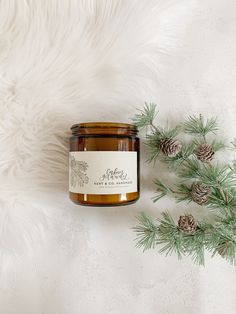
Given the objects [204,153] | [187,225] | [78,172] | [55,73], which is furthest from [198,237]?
[55,73]

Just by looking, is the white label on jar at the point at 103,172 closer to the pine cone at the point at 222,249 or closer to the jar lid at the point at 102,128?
the jar lid at the point at 102,128

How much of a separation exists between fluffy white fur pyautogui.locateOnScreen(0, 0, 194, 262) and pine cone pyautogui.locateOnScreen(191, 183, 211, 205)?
22 cm

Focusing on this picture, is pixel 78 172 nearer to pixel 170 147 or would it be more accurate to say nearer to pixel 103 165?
pixel 103 165

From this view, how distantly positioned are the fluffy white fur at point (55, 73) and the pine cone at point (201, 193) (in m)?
0.22

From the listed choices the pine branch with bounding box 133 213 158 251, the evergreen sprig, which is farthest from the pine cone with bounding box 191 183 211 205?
the pine branch with bounding box 133 213 158 251

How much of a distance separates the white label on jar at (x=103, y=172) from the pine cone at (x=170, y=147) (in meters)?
0.08

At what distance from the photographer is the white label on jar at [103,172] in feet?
1.43

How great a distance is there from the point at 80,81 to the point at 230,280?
1.90 ft

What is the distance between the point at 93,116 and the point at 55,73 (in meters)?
0.13

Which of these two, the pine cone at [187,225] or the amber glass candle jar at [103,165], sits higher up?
the amber glass candle jar at [103,165]

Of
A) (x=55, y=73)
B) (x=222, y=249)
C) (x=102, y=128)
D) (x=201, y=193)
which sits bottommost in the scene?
(x=222, y=249)

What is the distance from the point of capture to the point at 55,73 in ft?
1.73

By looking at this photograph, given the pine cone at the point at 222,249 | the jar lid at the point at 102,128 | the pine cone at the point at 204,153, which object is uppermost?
the jar lid at the point at 102,128

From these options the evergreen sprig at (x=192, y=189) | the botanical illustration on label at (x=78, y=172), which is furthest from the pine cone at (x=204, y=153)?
the botanical illustration on label at (x=78, y=172)
